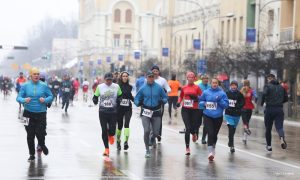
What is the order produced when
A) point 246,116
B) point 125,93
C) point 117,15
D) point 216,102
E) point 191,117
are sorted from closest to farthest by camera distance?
point 216,102 → point 191,117 → point 125,93 → point 246,116 → point 117,15

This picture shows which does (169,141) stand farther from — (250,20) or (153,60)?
(153,60)

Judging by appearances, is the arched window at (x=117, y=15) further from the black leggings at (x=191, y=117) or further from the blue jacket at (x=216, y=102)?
the blue jacket at (x=216, y=102)

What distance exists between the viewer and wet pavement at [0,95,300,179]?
15.3m

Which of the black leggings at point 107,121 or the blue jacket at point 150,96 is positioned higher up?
the blue jacket at point 150,96

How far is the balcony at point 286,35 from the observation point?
5133cm

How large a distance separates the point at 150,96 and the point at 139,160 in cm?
165

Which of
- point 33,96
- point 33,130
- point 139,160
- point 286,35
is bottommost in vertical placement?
point 139,160

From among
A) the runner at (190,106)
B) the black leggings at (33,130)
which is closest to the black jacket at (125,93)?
the runner at (190,106)

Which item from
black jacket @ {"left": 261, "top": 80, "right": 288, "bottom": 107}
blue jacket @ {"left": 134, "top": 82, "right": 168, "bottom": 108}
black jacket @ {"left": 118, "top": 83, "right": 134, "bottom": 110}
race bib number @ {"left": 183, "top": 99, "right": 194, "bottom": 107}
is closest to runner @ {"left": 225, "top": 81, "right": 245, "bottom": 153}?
black jacket @ {"left": 261, "top": 80, "right": 288, "bottom": 107}

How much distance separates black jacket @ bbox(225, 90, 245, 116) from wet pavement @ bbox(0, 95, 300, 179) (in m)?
0.93

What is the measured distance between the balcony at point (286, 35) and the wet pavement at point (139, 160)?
26176 millimetres

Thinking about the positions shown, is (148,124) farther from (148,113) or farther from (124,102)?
(124,102)

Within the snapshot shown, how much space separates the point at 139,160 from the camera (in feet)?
57.9

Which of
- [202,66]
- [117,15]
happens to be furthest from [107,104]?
[117,15]
